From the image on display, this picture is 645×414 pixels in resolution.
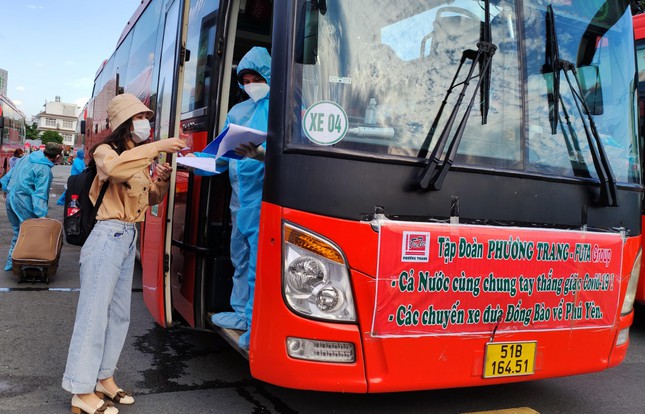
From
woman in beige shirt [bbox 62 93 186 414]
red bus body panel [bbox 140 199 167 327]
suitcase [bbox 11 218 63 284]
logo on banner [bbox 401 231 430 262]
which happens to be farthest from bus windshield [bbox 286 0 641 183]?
suitcase [bbox 11 218 63 284]

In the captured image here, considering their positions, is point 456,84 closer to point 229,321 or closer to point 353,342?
point 353,342

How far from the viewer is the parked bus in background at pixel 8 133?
25.0 meters

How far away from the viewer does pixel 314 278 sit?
280cm

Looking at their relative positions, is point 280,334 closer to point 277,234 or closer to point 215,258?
point 277,234

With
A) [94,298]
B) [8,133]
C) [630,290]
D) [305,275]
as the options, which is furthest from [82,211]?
[8,133]

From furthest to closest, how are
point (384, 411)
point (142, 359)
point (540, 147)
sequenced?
point (142, 359) → point (384, 411) → point (540, 147)

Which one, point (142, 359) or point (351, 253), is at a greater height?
point (351, 253)

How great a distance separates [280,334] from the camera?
2830 mm

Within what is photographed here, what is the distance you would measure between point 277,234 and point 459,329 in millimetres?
1044

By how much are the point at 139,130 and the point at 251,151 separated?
712 mm

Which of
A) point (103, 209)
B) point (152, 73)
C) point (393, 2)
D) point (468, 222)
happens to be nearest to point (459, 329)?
point (468, 222)

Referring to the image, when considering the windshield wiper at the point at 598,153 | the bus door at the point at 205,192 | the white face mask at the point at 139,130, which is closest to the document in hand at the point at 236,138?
the white face mask at the point at 139,130

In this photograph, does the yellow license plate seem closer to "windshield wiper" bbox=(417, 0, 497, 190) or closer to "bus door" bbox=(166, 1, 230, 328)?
"windshield wiper" bbox=(417, 0, 497, 190)

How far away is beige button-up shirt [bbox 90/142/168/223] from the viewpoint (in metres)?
3.24
